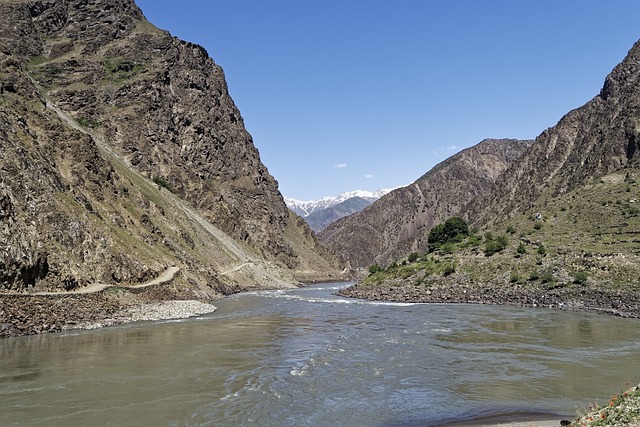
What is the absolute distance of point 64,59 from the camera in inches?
5605

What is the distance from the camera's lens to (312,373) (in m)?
24.7

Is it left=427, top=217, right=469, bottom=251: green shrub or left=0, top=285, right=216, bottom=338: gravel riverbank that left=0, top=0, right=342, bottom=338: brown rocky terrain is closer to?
left=0, top=285, right=216, bottom=338: gravel riverbank

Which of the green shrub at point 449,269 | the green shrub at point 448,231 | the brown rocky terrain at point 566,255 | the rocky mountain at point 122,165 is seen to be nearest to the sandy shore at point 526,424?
the rocky mountain at point 122,165

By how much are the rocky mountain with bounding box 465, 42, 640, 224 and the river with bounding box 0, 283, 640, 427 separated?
7844cm

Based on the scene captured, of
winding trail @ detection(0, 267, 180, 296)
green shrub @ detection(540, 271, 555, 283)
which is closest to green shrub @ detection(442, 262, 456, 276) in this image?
green shrub @ detection(540, 271, 555, 283)

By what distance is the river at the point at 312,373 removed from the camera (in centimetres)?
1784

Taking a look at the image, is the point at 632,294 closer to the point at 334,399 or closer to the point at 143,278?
the point at 334,399

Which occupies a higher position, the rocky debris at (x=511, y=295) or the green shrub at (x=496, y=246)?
the green shrub at (x=496, y=246)

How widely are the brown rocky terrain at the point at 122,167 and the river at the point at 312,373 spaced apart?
13.3 metres

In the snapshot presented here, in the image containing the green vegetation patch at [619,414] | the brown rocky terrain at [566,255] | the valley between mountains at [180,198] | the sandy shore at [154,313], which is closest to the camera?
the green vegetation patch at [619,414]

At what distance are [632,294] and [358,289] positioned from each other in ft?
148

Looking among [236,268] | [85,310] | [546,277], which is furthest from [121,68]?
[546,277]

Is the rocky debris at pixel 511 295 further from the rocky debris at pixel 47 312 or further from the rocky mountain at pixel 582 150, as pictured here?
the rocky mountain at pixel 582 150

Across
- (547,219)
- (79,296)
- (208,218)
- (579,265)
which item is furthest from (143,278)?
(208,218)
